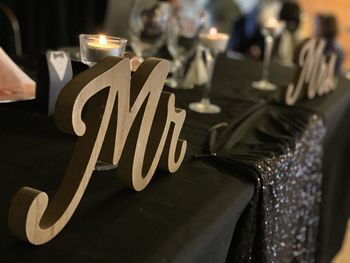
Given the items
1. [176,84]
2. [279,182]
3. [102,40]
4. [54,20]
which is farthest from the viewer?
[54,20]

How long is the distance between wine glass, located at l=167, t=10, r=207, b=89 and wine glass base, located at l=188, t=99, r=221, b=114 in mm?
Result: 183

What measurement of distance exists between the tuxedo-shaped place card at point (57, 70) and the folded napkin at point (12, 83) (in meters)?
0.06

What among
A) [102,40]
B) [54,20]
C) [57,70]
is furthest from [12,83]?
[54,20]

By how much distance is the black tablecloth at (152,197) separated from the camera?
0.64 meters

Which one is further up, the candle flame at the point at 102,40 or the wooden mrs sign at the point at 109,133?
the candle flame at the point at 102,40

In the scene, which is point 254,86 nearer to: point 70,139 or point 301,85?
point 301,85

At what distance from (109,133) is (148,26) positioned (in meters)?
0.92

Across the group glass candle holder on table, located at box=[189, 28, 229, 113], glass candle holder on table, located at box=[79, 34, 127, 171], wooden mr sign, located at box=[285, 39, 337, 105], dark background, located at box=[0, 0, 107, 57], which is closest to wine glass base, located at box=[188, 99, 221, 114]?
glass candle holder on table, located at box=[189, 28, 229, 113]

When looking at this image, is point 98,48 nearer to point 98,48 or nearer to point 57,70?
point 98,48

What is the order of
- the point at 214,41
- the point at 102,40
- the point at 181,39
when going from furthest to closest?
the point at 181,39
the point at 214,41
the point at 102,40

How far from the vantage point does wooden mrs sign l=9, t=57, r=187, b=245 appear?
62cm

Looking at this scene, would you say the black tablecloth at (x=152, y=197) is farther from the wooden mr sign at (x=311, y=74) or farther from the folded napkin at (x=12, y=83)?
the wooden mr sign at (x=311, y=74)

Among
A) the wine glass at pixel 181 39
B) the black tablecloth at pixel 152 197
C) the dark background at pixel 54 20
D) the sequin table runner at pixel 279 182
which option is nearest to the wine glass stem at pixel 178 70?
the wine glass at pixel 181 39

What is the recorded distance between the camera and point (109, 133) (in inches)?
28.9
